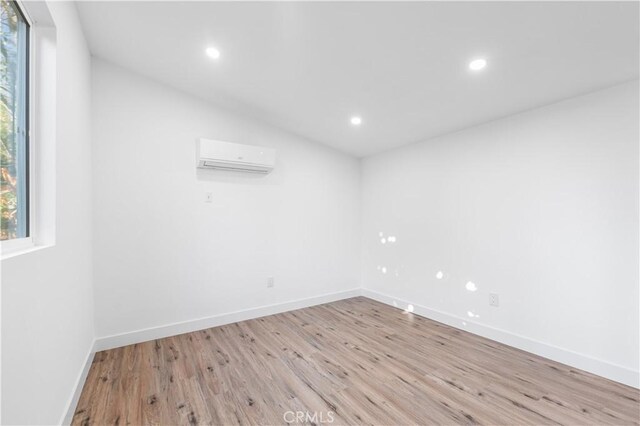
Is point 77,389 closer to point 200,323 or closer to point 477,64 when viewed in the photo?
point 200,323

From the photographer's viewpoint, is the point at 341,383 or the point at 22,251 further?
the point at 341,383

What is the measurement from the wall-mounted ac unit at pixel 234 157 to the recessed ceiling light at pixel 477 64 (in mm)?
2025

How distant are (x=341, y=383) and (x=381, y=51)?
230 cm

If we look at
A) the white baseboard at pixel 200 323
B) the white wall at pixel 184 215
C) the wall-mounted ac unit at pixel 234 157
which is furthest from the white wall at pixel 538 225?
Result: the wall-mounted ac unit at pixel 234 157

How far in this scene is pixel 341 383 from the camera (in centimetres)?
200

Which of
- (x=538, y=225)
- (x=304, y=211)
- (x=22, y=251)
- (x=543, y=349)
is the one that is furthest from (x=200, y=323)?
(x=538, y=225)

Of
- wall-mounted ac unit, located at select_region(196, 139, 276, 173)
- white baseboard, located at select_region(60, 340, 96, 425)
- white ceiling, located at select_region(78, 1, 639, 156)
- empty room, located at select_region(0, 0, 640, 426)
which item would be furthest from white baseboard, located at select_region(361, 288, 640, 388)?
white baseboard, located at select_region(60, 340, 96, 425)

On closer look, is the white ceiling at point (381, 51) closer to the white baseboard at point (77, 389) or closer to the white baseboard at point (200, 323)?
the white baseboard at point (200, 323)

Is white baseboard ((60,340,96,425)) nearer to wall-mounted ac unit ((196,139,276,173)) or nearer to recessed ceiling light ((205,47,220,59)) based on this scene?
wall-mounted ac unit ((196,139,276,173))

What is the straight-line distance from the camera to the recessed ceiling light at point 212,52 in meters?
2.16

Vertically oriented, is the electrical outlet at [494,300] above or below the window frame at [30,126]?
below

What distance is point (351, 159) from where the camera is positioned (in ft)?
13.7

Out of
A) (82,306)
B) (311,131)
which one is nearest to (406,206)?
(311,131)

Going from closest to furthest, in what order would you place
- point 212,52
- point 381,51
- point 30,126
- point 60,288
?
point 30,126 < point 60,288 < point 381,51 < point 212,52
